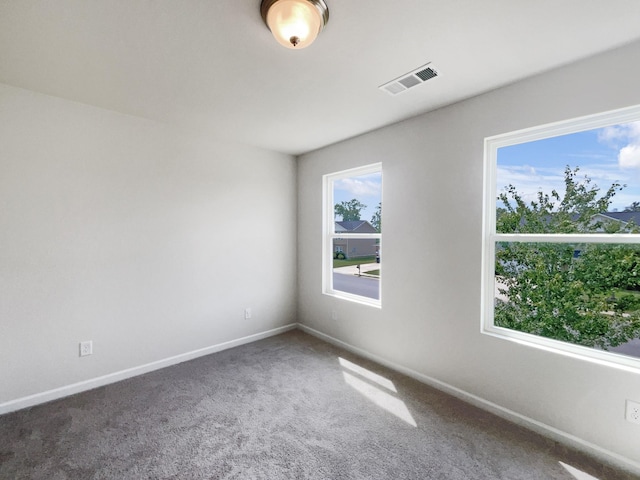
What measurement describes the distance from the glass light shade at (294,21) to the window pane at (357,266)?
2.19 meters

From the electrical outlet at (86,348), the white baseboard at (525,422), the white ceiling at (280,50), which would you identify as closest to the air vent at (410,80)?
the white ceiling at (280,50)

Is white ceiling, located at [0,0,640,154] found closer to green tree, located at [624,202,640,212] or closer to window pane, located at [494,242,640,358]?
green tree, located at [624,202,640,212]

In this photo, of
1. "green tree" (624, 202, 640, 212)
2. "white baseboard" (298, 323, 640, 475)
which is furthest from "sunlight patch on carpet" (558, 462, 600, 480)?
"green tree" (624, 202, 640, 212)

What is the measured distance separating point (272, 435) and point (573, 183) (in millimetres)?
2723

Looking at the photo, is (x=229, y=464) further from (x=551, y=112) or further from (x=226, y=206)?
(x=551, y=112)

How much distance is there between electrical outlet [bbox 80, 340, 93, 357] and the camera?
2510 millimetres

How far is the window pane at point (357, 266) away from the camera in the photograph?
3311 millimetres

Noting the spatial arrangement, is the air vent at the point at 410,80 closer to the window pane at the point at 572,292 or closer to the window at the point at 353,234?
the window at the point at 353,234

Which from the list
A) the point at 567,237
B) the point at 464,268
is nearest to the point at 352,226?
the point at 464,268

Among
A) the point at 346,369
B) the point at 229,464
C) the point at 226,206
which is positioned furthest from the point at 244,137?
the point at 229,464

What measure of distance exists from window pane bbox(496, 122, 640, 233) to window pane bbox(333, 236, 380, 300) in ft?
4.40

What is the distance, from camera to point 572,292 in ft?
6.56

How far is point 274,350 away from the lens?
3.38 metres

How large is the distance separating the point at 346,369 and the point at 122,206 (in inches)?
106
